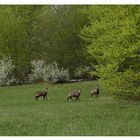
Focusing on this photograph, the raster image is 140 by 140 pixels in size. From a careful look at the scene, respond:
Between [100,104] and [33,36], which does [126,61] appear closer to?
[100,104]

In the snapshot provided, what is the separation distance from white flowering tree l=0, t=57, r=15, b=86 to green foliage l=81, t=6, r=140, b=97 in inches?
53.6

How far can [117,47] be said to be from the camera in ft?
34.4

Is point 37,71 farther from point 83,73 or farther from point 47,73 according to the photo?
point 83,73

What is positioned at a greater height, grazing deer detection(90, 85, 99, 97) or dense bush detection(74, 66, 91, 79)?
dense bush detection(74, 66, 91, 79)

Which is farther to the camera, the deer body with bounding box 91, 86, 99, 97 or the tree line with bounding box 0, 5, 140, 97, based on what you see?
the deer body with bounding box 91, 86, 99, 97

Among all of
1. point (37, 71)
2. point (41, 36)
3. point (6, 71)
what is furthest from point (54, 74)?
point (6, 71)

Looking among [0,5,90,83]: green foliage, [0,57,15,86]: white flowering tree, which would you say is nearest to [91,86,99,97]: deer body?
[0,5,90,83]: green foliage

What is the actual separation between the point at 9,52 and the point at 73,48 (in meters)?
1.11

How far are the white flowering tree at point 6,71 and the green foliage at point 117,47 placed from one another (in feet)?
4.46

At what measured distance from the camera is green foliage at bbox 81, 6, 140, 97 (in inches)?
409

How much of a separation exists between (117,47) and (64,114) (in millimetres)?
1584

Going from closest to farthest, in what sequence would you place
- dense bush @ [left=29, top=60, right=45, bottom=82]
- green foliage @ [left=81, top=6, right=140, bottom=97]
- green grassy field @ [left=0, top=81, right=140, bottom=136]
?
green grassy field @ [left=0, top=81, right=140, bottom=136] < dense bush @ [left=29, top=60, right=45, bottom=82] < green foliage @ [left=81, top=6, right=140, bottom=97]

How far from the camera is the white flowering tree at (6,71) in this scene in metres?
10.5

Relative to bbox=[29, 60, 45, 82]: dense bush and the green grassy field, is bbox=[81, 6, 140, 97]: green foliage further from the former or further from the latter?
bbox=[29, 60, 45, 82]: dense bush
